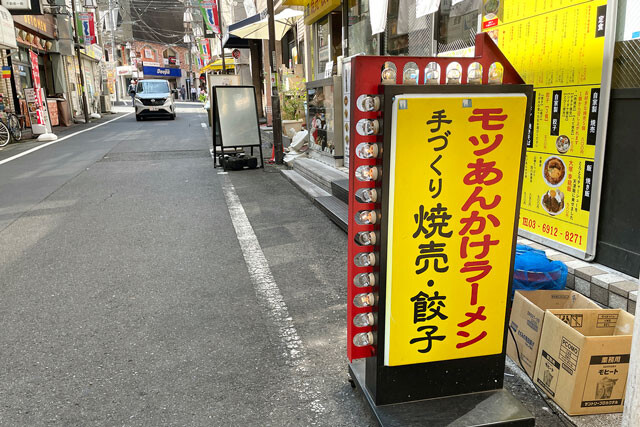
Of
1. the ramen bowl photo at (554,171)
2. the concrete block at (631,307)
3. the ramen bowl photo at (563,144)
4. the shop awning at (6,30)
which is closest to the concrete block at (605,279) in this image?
the concrete block at (631,307)

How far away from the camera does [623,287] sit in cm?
281

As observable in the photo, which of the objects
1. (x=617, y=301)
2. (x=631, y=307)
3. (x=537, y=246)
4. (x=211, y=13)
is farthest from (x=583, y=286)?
(x=211, y=13)

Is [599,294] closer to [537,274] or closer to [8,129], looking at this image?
Result: [537,274]

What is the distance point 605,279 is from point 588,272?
0.14 metres

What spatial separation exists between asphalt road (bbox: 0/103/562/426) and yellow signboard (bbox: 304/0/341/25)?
4527 millimetres

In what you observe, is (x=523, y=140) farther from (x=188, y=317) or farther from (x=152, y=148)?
(x=152, y=148)

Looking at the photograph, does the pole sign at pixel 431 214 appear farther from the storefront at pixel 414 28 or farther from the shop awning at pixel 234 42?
the shop awning at pixel 234 42

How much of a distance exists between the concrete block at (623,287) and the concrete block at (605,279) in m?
0.03

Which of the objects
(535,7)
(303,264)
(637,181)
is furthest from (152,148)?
(637,181)

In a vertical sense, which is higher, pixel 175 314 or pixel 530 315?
pixel 530 315

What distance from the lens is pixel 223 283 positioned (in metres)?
3.92

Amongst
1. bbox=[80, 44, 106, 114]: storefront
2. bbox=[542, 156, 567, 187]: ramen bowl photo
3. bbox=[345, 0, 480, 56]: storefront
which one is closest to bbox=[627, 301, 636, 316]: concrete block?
bbox=[542, 156, 567, 187]: ramen bowl photo

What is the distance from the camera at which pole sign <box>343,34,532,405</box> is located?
1.90m

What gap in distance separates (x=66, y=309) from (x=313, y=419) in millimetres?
2195
